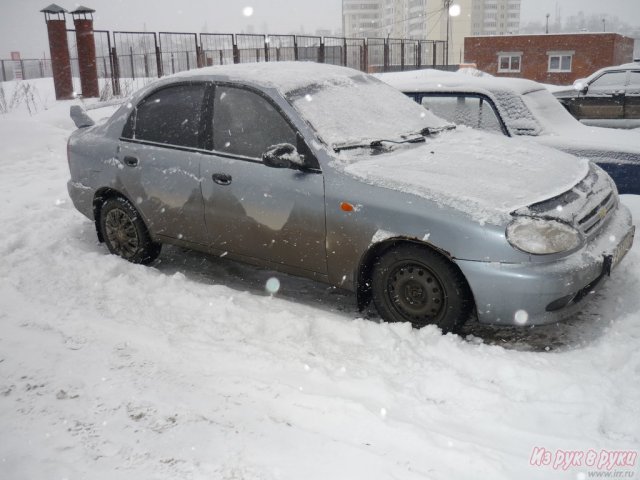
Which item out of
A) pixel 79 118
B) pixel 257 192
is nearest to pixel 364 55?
pixel 79 118

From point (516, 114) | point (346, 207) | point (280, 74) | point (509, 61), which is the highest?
point (509, 61)

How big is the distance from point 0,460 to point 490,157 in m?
3.41

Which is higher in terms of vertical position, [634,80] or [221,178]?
[634,80]

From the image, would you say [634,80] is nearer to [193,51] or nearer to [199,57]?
[199,57]

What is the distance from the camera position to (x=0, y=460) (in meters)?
2.58

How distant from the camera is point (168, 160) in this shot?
449 cm

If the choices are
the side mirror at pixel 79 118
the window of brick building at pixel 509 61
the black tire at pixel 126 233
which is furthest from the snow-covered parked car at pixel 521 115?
the window of brick building at pixel 509 61

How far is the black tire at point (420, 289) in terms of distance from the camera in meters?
3.41

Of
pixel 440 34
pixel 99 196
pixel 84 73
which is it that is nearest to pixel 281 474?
pixel 99 196

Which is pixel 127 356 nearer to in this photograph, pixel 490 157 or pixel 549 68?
pixel 490 157

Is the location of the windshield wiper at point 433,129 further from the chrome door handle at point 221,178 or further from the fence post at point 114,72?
the fence post at point 114,72

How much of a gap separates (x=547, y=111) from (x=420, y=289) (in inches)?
141

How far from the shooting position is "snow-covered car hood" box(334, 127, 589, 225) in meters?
3.33

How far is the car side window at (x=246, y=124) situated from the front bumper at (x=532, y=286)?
5.26 feet
